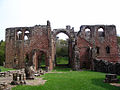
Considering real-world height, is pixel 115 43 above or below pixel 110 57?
above

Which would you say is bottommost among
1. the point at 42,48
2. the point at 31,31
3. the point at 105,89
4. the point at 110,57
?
the point at 105,89

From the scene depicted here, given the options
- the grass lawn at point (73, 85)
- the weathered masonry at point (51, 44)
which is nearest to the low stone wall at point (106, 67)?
the weathered masonry at point (51, 44)

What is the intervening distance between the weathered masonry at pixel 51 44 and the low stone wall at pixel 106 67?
2.56 meters

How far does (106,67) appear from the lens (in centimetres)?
1916

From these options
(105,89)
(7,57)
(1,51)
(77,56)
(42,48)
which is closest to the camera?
(105,89)

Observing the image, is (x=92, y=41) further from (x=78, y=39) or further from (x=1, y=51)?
(x=1, y=51)

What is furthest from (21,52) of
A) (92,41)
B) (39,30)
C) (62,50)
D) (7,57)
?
(62,50)

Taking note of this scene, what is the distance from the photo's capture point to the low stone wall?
649 inches

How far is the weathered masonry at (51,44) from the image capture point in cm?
2505

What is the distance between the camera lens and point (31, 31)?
84.7ft

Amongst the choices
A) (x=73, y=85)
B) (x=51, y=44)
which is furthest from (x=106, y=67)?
(x=73, y=85)

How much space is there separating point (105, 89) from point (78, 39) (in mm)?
18549

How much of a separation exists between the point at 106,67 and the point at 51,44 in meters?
10.2

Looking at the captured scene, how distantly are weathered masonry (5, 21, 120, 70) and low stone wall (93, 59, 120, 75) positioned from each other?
256 centimetres
